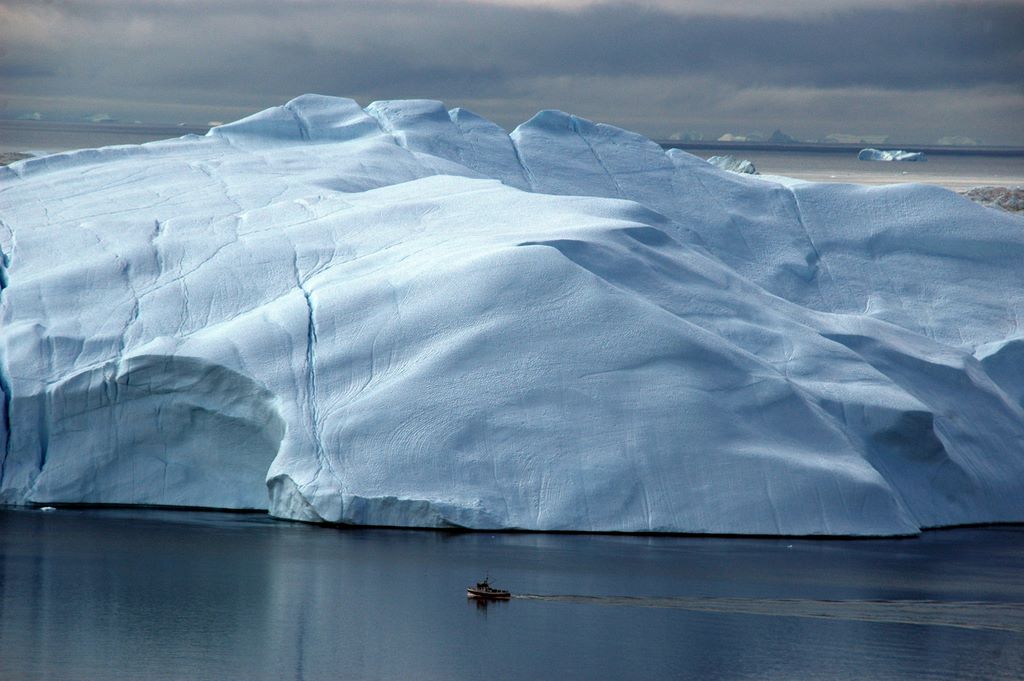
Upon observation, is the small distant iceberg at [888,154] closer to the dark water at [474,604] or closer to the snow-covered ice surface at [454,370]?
the snow-covered ice surface at [454,370]

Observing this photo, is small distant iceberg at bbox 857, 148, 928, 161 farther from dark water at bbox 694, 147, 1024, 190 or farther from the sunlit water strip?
the sunlit water strip

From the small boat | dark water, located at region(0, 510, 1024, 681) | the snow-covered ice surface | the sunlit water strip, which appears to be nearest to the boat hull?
the small boat

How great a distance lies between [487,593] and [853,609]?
4763mm

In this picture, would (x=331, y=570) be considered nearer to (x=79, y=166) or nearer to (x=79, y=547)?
(x=79, y=547)

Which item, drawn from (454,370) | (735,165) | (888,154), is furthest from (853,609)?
(888,154)

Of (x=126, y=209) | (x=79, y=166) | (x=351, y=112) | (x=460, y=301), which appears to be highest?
(x=351, y=112)

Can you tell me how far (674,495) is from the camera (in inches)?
948

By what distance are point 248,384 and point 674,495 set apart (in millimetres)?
6888

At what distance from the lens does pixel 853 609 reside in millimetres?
20641

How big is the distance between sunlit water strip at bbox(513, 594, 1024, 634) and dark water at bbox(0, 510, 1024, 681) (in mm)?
44

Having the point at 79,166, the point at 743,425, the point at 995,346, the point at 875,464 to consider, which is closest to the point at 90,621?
the point at 743,425

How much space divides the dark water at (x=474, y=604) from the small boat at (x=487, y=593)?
13 centimetres

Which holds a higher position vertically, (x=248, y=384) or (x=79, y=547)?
(x=248, y=384)

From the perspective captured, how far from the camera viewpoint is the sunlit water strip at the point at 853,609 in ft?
66.1
